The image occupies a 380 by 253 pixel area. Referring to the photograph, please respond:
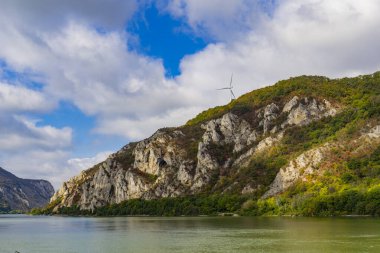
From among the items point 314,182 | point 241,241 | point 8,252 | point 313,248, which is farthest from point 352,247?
point 314,182

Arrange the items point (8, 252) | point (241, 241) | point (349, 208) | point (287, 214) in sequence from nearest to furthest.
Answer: point (8, 252)
point (241, 241)
point (349, 208)
point (287, 214)

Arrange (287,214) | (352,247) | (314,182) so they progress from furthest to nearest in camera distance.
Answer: (314,182), (287,214), (352,247)

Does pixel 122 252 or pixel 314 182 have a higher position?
pixel 314 182

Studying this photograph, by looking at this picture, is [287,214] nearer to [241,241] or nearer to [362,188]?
[362,188]

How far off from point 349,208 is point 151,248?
10359 centimetres

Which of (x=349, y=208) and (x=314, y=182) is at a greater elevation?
(x=314, y=182)

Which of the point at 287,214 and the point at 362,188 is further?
the point at 287,214

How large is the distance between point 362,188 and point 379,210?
18.4m

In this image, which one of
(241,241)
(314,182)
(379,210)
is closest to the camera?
(241,241)

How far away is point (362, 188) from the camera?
168 metres

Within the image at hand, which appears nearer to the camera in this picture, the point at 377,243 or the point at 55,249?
the point at 377,243

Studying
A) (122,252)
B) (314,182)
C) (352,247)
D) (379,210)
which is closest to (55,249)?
(122,252)

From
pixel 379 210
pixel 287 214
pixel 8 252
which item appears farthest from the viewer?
pixel 287 214

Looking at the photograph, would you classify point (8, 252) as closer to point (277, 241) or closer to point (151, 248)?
point (151, 248)
